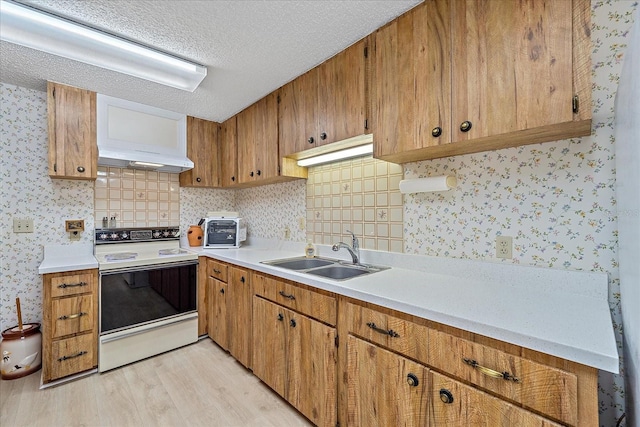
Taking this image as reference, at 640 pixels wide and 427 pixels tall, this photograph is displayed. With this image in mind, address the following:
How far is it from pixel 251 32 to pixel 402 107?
0.97m

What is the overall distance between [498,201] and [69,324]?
2896mm

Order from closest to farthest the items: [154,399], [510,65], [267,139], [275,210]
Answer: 1. [510,65]
2. [154,399]
3. [267,139]
4. [275,210]

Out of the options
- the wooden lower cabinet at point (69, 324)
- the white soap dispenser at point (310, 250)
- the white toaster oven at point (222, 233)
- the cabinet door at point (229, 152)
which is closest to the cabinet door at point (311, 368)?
the white soap dispenser at point (310, 250)

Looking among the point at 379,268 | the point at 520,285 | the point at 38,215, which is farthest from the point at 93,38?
the point at 520,285

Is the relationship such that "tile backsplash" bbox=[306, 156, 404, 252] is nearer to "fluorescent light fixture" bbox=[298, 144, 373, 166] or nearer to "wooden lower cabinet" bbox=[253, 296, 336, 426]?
"fluorescent light fixture" bbox=[298, 144, 373, 166]

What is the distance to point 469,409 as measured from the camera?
0.92m

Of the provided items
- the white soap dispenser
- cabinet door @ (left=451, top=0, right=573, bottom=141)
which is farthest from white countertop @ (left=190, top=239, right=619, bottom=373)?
cabinet door @ (left=451, top=0, right=573, bottom=141)

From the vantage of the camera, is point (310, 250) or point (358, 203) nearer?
point (358, 203)

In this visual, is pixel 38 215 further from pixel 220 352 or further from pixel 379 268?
pixel 379 268

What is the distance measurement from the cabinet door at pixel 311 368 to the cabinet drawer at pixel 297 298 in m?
0.05

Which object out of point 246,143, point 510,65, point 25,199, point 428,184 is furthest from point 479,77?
point 25,199

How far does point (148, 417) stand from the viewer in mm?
1639

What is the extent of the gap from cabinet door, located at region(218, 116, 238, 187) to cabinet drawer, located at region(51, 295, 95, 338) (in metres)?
1.51

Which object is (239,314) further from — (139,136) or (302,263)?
(139,136)
